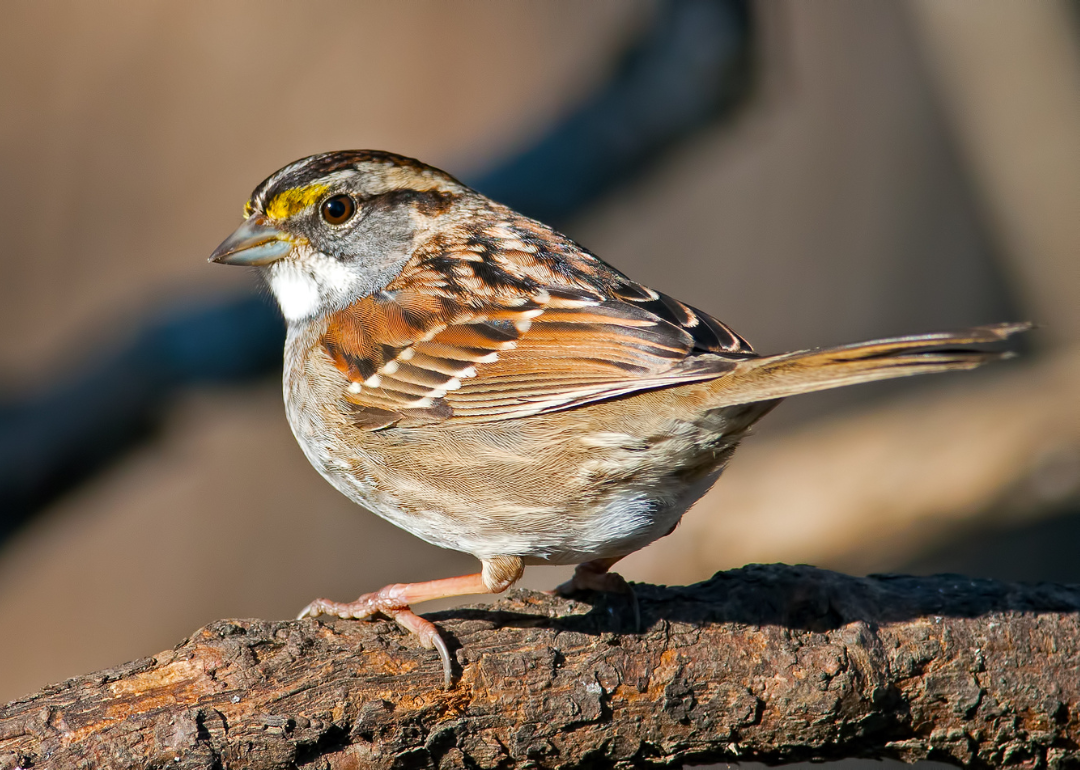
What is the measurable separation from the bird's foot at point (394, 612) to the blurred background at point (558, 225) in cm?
180

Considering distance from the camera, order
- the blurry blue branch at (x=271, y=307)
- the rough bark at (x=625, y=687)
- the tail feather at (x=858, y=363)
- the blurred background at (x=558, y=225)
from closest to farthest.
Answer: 1. the tail feather at (x=858, y=363)
2. the rough bark at (x=625, y=687)
3. the blurry blue branch at (x=271, y=307)
4. the blurred background at (x=558, y=225)

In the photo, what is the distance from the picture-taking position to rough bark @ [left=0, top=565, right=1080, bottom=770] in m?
2.21

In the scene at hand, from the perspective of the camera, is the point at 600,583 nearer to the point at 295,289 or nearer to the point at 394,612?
the point at 394,612

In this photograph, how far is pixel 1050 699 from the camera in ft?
8.68

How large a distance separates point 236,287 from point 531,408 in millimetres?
2472

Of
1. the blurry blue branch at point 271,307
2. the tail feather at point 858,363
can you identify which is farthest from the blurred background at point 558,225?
the tail feather at point 858,363

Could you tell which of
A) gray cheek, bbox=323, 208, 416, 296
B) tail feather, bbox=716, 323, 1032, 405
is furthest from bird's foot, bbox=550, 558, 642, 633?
Answer: gray cheek, bbox=323, 208, 416, 296

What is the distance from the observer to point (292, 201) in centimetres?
328

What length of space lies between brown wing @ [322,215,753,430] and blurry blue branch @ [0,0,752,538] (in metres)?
0.90

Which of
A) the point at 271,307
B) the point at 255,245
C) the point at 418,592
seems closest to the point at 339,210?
the point at 255,245

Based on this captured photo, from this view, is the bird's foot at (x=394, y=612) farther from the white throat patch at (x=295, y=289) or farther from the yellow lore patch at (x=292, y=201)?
the yellow lore patch at (x=292, y=201)

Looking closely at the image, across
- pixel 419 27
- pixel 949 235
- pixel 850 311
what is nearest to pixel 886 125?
pixel 949 235

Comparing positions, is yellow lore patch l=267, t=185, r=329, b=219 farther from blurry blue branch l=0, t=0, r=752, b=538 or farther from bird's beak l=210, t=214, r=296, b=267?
blurry blue branch l=0, t=0, r=752, b=538

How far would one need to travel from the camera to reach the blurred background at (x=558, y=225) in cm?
470
